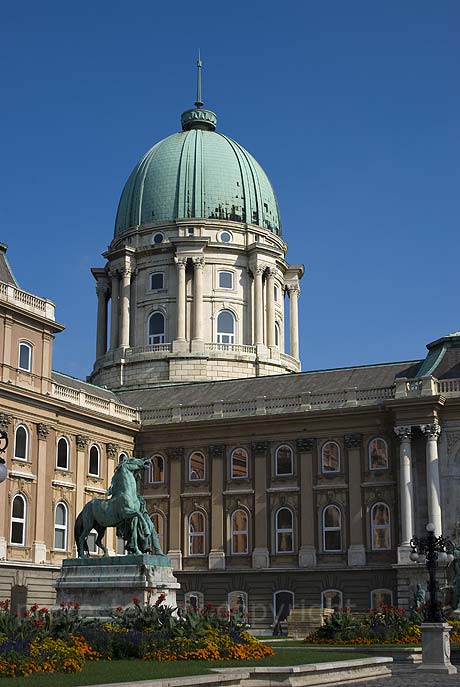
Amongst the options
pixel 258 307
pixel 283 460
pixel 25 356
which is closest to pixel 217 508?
pixel 283 460

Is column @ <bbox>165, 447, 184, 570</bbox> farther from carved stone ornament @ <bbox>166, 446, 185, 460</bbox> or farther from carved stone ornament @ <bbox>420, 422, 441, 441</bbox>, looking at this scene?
carved stone ornament @ <bbox>420, 422, 441, 441</bbox>

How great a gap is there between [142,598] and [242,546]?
32.9 meters

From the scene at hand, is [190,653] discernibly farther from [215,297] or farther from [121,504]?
[215,297]

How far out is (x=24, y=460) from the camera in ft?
200

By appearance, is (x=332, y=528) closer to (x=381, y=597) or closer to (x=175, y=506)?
(x=381, y=597)

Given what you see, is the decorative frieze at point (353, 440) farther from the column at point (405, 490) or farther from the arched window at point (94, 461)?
the arched window at point (94, 461)

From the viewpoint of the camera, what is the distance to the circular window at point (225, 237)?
3530 inches

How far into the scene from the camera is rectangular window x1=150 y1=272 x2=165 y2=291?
293ft

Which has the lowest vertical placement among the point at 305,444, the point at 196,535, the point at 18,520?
the point at 196,535

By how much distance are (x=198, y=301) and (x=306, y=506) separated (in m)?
25.2

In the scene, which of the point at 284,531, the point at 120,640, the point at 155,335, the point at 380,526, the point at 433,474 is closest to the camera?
the point at 120,640

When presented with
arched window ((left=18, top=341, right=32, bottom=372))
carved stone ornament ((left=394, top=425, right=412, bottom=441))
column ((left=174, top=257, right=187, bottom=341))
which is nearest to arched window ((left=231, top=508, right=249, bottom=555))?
carved stone ornament ((left=394, top=425, right=412, bottom=441))

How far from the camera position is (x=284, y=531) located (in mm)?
67500

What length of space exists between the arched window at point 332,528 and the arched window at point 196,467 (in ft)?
28.8
